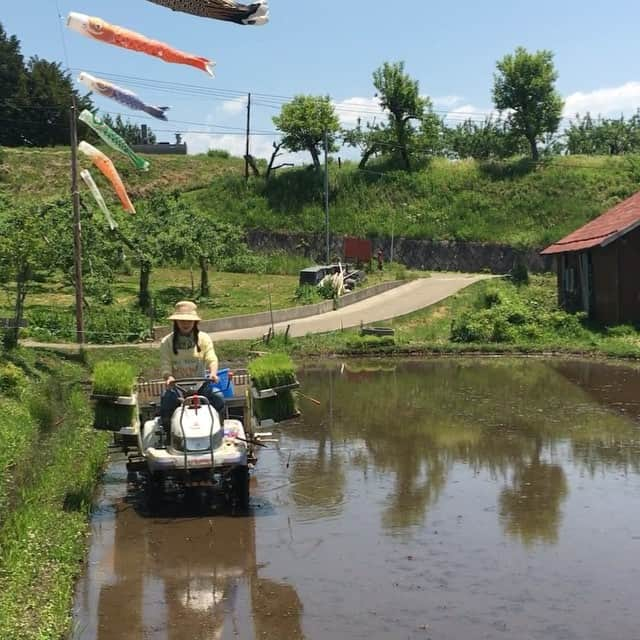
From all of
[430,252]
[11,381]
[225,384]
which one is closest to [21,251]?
[11,381]

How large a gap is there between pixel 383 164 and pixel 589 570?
4817cm

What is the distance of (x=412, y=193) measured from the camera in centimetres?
5259

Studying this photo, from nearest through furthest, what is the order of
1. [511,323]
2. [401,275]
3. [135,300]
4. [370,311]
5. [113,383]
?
[113,383] < [511,323] < [370,311] < [135,300] < [401,275]

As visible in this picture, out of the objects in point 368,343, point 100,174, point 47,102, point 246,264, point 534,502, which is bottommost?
point 534,502

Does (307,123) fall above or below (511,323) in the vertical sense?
above

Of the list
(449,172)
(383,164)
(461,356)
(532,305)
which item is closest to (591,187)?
(449,172)

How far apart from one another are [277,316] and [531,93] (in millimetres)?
28654

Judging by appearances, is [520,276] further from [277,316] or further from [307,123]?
[307,123]

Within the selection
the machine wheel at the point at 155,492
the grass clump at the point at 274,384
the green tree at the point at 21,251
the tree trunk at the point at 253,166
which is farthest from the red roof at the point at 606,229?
the tree trunk at the point at 253,166

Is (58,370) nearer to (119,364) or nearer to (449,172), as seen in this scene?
(119,364)

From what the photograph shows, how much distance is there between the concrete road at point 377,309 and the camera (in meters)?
30.2

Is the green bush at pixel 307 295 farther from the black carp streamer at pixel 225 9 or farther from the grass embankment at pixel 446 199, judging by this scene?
the black carp streamer at pixel 225 9

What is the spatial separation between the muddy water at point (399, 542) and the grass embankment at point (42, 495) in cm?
31

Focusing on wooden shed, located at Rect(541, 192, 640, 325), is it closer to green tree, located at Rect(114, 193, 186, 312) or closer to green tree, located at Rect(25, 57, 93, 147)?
green tree, located at Rect(114, 193, 186, 312)
